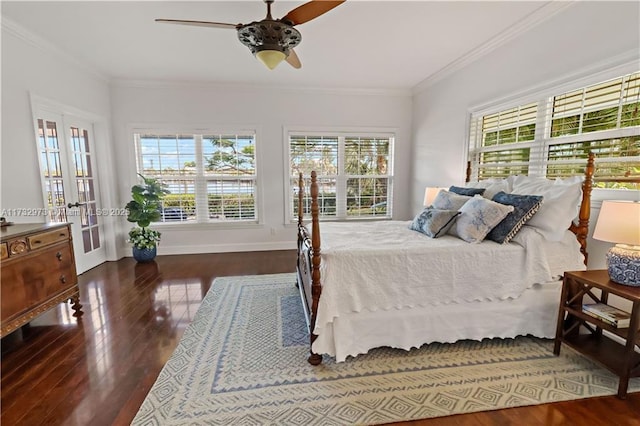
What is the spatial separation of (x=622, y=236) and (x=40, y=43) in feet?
17.5

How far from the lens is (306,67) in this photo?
3.97 m

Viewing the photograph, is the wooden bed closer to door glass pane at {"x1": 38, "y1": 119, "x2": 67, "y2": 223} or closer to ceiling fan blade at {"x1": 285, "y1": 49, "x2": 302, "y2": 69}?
ceiling fan blade at {"x1": 285, "y1": 49, "x2": 302, "y2": 69}

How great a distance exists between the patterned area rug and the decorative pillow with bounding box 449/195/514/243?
853 mm

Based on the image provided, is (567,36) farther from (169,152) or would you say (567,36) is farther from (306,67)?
(169,152)

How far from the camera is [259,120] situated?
4.85 meters

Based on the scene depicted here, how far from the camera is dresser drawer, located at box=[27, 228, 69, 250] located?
2371 mm

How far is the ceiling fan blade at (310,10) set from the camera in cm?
188

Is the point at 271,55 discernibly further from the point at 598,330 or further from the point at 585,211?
the point at 598,330

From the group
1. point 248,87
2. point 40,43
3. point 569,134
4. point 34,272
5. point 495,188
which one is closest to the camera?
point 34,272

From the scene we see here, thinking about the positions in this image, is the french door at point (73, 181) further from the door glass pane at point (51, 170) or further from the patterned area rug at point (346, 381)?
the patterned area rug at point (346, 381)

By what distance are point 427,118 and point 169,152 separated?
417 cm

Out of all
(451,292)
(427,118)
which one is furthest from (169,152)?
(451,292)

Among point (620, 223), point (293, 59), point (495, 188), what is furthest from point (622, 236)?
point (293, 59)

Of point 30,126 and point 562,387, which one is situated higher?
point 30,126
